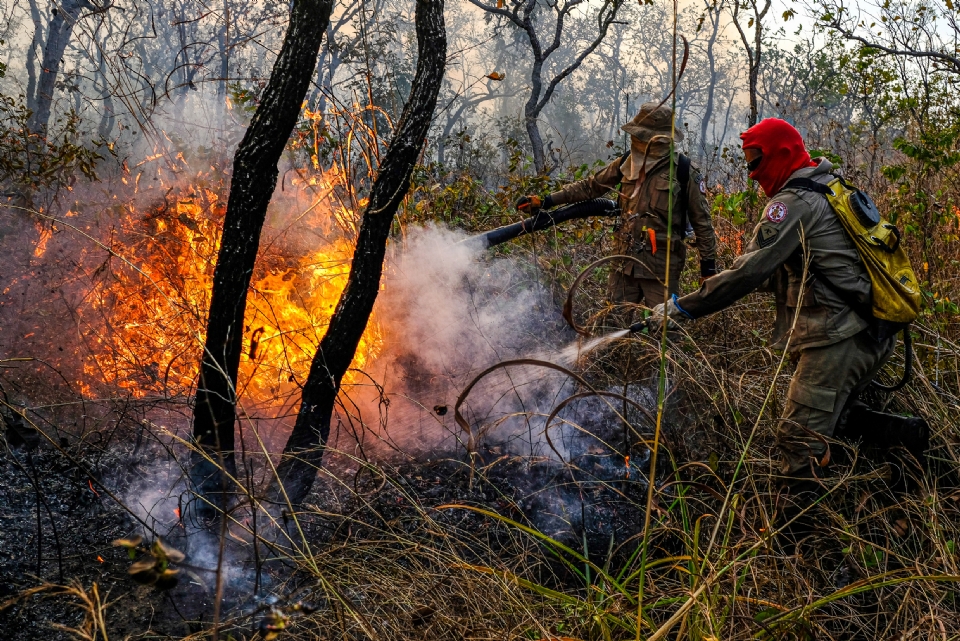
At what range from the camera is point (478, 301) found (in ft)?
19.7

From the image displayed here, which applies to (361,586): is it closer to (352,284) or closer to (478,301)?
(352,284)

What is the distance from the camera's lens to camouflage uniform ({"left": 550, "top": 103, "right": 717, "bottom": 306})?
4.94m

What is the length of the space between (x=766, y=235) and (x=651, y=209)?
1.83m

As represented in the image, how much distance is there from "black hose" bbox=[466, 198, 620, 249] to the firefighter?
1.72 metres

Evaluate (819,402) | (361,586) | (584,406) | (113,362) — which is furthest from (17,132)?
(819,402)

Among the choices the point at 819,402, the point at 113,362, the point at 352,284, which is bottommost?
the point at 113,362

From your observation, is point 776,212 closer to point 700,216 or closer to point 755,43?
point 700,216

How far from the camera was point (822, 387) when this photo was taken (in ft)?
11.2

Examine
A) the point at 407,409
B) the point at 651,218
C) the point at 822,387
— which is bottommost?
the point at 407,409

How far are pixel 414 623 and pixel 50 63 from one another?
14780 millimetres

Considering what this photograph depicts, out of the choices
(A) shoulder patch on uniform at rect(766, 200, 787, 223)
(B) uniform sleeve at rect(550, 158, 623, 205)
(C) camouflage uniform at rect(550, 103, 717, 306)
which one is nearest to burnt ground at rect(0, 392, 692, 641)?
(C) camouflage uniform at rect(550, 103, 717, 306)

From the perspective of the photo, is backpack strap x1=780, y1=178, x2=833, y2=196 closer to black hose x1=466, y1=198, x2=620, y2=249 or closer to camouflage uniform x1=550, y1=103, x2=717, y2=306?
camouflage uniform x1=550, y1=103, x2=717, y2=306

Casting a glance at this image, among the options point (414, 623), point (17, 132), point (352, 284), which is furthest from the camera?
point (17, 132)

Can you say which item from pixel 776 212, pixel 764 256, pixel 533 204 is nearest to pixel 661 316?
pixel 764 256
